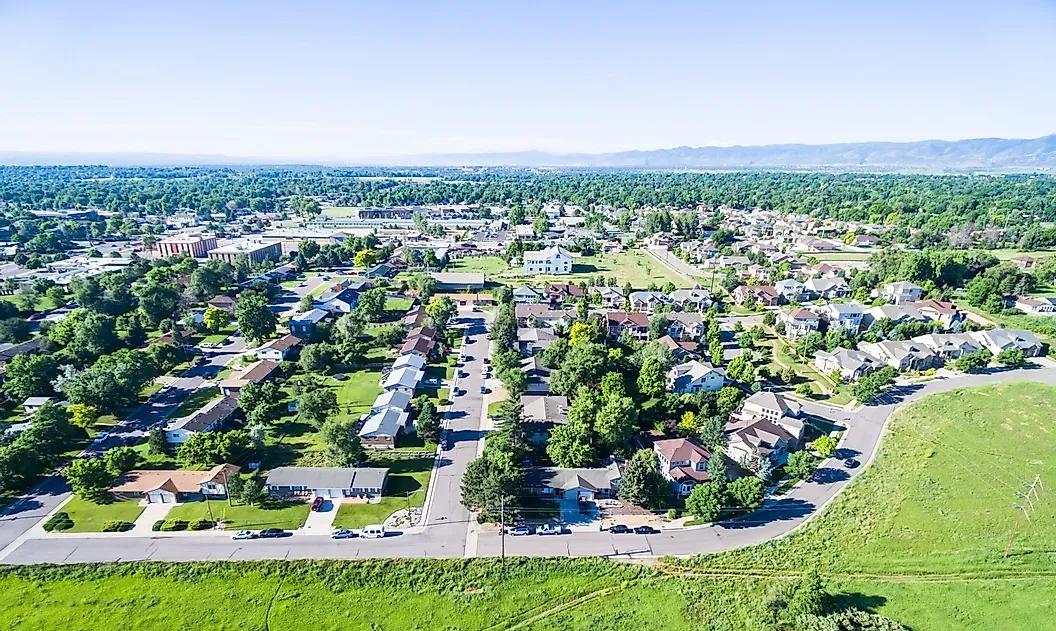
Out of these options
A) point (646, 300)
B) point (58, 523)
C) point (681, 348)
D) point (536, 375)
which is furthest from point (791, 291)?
point (58, 523)

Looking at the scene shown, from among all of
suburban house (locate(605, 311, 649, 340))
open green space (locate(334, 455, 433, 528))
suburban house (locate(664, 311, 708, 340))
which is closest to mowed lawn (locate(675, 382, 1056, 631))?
open green space (locate(334, 455, 433, 528))

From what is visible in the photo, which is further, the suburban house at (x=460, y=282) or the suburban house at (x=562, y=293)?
the suburban house at (x=460, y=282)

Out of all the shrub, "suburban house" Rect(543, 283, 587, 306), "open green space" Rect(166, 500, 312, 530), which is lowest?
"open green space" Rect(166, 500, 312, 530)

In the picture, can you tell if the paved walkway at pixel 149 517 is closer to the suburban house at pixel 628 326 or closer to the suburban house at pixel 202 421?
the suburban house at pixel 202 421

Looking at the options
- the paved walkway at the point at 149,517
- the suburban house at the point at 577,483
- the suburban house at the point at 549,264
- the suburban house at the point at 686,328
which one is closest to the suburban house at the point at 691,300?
the suburban house at the point at 686,328

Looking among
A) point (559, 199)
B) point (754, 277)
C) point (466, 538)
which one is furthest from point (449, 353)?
point (559, 199)

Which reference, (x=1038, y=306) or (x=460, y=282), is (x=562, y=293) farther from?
(x=1038, y=306)

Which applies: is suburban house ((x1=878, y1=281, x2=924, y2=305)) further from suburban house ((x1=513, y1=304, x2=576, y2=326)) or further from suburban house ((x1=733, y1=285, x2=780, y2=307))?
suburban house ((x1=513, y1=304, x2=576, y2=326))
